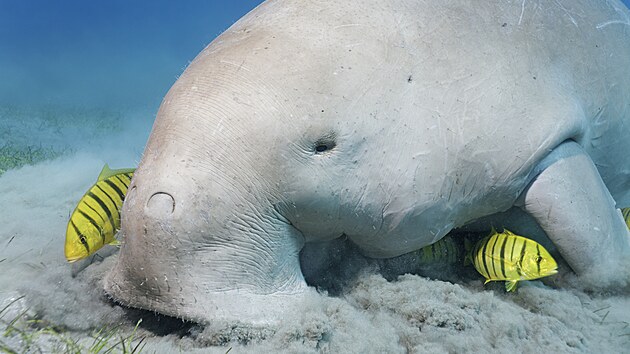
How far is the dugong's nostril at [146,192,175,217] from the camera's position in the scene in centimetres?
197

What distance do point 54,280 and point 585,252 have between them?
120 inches

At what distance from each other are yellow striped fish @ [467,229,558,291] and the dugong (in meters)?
0.17

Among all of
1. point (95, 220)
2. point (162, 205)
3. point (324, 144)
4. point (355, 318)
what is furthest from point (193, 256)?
point (95, 220)

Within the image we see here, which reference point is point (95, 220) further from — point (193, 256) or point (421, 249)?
point (421, 249)

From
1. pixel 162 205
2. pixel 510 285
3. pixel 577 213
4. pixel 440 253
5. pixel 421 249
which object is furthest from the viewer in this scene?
pixel 440 253

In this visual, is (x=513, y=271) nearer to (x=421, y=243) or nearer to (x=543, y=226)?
(x=543, y=226)

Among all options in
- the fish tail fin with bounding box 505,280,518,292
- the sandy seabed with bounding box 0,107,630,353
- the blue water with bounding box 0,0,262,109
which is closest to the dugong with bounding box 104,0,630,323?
the sandy seabed with bounding box 0,107,630,353

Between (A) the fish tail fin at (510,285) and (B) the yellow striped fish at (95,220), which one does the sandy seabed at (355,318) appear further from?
(B) the yellow striped fish at (95,220)

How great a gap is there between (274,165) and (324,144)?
0.88 ft

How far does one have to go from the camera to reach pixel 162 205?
1973mm

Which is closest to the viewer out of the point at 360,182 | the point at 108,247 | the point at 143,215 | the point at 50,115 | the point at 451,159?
the point at 143,215

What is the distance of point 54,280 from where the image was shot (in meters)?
2.66

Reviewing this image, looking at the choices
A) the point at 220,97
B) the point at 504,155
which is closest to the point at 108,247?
the point at 220,97

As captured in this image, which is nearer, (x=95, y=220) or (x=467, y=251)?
(x=95, y=220)
